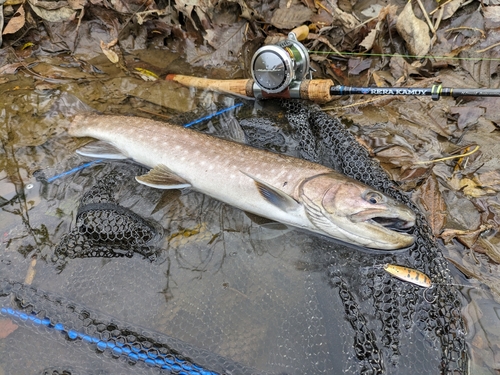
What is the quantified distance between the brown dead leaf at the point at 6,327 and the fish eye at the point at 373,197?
8.38 ft

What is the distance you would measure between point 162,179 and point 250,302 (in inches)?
51.4

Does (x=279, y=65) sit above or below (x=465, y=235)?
above

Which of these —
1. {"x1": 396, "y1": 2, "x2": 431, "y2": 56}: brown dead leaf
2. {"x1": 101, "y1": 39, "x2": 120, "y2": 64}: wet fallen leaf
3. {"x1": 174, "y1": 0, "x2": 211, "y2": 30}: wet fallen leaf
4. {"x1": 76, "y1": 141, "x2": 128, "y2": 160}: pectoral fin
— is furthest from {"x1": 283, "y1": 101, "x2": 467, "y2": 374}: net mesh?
{"x1": 101, "y1": 39, "x2": 120, "y2": 64}: wet fallen leaf

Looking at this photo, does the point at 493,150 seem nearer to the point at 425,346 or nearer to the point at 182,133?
the point at 425,346

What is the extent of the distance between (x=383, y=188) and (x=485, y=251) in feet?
2.75

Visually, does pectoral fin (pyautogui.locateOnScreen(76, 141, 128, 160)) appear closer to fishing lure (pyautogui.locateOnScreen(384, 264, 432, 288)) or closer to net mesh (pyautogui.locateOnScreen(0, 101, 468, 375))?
net mesh (pyautogui.locateOnScreen(0, 101, 468, 375))

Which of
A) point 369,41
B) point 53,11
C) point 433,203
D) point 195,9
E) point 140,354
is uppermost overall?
point 53,11

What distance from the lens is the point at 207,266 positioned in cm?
286

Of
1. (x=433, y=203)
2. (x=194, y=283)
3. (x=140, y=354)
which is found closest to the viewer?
(x=140, y=354)

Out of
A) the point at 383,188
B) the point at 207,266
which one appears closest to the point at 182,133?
the point at 207,266

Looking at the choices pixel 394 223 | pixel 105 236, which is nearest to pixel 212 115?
pixel 105 236

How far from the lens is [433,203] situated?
121 inches

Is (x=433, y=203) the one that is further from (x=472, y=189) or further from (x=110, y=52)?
(x=110, y=52)

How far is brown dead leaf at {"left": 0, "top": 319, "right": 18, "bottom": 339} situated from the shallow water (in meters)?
0.02
